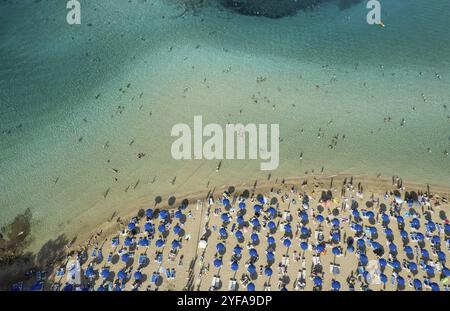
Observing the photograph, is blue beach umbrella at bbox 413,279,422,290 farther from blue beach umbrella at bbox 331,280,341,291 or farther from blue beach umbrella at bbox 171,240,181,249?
blue beach umbrella at bbox 171,240,181,249

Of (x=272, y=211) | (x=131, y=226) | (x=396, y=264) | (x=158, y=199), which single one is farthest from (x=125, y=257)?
(x=396, y=264)

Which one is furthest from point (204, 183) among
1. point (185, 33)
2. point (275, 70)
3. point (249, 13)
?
point (249, 13)

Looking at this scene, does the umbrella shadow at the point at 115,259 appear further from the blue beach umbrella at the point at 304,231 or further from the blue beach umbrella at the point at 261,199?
the blue beach umbrella at the point at 304,231

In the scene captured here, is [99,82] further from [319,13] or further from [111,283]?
[319,13]

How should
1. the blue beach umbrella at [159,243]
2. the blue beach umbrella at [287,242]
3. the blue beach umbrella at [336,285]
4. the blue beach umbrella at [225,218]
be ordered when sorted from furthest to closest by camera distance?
the blue beach umbrella at [225,218] < the blue beach umbrella at [287,242] < the blue beach umbrella at [159,243] < the blue beach umbrella at [336,285]

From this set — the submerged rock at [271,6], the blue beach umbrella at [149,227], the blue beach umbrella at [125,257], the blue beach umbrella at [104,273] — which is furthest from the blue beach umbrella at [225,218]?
the submerged rock at [271,6]

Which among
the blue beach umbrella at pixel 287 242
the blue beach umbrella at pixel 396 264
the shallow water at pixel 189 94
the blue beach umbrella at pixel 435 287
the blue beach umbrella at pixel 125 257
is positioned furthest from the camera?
the shallow water at pixel 189 94
